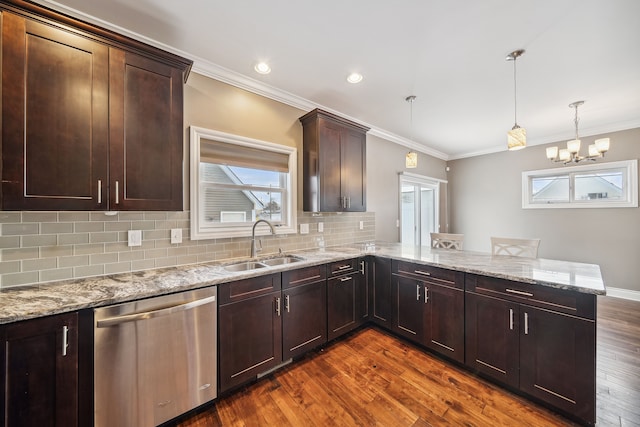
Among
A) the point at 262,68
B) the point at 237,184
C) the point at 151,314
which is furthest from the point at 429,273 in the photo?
the point at 262,68

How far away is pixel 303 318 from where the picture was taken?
7.44 ft

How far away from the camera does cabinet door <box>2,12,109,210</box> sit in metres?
1.32

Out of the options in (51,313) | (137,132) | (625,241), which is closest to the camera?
(51,313)

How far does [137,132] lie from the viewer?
1677mm

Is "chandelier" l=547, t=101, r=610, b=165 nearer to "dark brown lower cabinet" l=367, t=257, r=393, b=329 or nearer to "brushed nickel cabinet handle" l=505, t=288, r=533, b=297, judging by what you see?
"brushed nickel cabinet handle" l=505, t=288, r=533, b=297

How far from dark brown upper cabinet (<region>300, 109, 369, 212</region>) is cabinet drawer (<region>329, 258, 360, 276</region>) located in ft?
2.17

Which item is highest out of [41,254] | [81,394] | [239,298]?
[41,254]

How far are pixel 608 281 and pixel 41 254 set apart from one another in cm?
701

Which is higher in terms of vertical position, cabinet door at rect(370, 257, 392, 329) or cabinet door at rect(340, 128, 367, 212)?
cabinet door at rect(340, 128, 367, 212)

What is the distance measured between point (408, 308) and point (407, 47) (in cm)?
247

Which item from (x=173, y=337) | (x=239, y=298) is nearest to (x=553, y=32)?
(x=239, y=298)

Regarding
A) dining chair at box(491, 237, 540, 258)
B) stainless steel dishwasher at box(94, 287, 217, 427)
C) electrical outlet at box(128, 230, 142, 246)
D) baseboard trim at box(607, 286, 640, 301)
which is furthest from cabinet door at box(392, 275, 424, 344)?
baseboard trim at box(607, 286, 640, 301)

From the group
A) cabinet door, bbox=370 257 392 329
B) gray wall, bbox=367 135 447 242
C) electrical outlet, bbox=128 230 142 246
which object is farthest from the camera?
gray wall, bbox=367 135 447 242

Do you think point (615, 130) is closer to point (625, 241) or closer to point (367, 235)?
point (625, 241)
